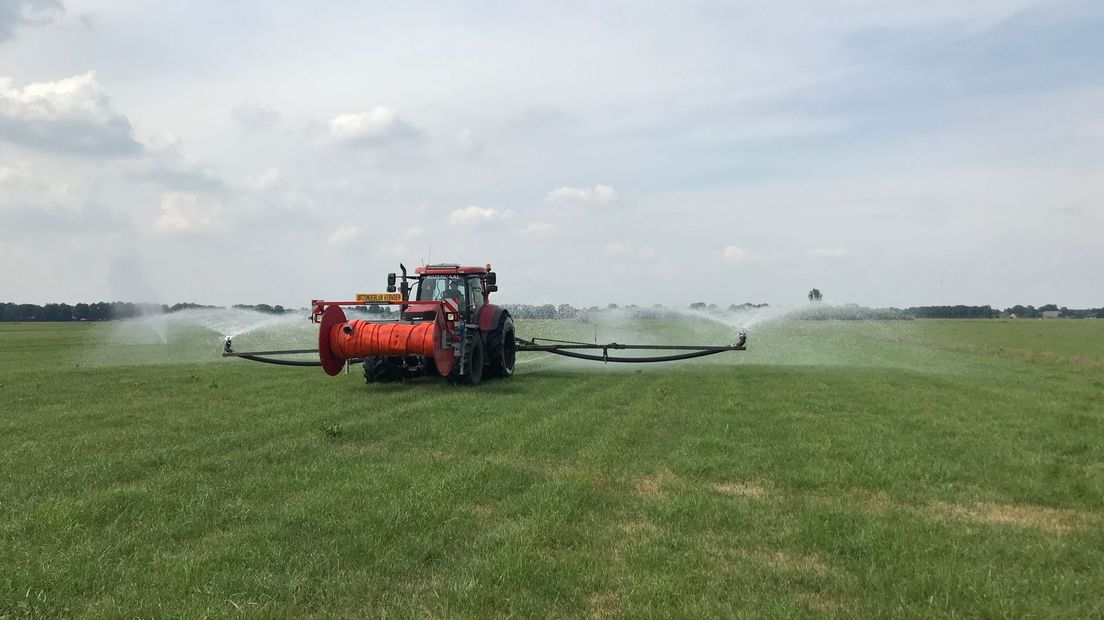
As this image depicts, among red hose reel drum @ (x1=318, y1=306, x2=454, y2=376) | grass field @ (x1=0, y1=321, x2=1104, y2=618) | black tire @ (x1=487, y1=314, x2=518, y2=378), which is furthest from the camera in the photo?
black tire @ (x1=487, y1=314, x2=518, y2=378)

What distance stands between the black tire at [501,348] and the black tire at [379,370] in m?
2.14

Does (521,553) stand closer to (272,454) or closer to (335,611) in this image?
(335,611)

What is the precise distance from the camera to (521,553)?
5543 mm

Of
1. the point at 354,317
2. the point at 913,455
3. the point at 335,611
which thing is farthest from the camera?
the point at 354,317

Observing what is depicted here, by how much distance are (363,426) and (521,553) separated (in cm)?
600

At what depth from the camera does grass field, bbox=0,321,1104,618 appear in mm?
4930

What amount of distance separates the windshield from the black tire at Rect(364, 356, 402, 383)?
1.76m

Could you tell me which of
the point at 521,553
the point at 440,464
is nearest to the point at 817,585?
A: the point at 521,553

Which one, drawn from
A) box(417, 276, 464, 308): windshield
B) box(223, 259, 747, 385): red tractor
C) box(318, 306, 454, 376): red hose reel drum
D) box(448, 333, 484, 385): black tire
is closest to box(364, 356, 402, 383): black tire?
box(223, 259, 747, 385): red tractor

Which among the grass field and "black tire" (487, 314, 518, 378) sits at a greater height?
"black tire" (487, 314, 518, 378)

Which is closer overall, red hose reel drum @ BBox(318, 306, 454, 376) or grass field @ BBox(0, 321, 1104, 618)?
grass field @ BBox(0, 321, 1104, 618)

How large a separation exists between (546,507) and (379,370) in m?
10.2

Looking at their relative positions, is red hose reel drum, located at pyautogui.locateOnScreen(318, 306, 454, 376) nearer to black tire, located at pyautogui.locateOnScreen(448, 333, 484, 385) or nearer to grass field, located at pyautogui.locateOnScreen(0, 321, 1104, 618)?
black tire, located at pyautogui.locateOnScreen(448, 333, 484, 385)

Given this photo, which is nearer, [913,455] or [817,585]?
[817,585]
